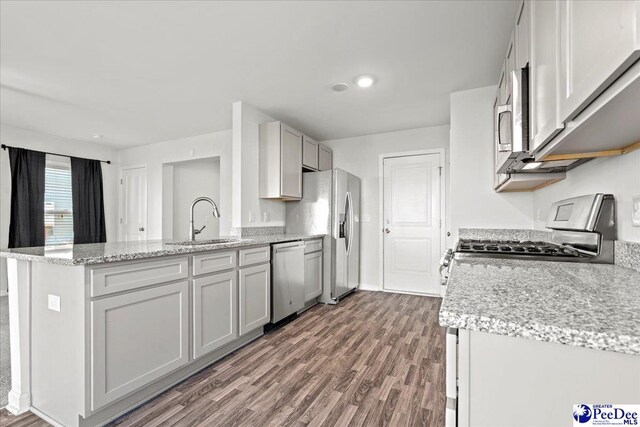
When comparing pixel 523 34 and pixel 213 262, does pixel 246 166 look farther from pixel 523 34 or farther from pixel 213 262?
pixel 523 34

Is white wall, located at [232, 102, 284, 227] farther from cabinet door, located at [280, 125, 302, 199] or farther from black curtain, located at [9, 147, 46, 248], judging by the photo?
black curtain, located at [9, 147, 46, 248]

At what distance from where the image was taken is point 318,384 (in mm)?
1951

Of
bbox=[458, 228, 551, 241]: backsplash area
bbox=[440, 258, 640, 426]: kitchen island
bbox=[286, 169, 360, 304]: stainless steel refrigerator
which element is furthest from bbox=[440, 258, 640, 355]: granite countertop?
bbox=[286, 169, 360, 304]: stainless steel refrigerator

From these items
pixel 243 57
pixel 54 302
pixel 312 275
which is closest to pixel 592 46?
pixel 243 57

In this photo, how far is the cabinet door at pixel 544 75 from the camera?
0.98 m

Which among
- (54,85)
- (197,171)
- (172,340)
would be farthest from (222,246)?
(197,171)

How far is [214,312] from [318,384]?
2.92ft

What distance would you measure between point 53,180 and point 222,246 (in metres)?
4.24

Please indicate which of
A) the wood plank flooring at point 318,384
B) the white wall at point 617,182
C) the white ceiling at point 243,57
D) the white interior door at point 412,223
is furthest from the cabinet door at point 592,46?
the white interior door at point 412,223

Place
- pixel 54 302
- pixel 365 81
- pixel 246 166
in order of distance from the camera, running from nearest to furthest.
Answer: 1. pixel 54 302
2. pixel 365 81
3. pixel 246 166

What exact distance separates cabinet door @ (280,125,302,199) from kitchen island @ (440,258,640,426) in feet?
9.54

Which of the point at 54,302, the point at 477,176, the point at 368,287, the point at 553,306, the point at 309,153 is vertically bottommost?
the point at 368,287

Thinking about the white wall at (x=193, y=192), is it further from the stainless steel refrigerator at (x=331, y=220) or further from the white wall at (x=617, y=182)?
the white wall at (x=617, y=182)

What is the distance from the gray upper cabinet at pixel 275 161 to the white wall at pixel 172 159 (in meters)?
1.25
